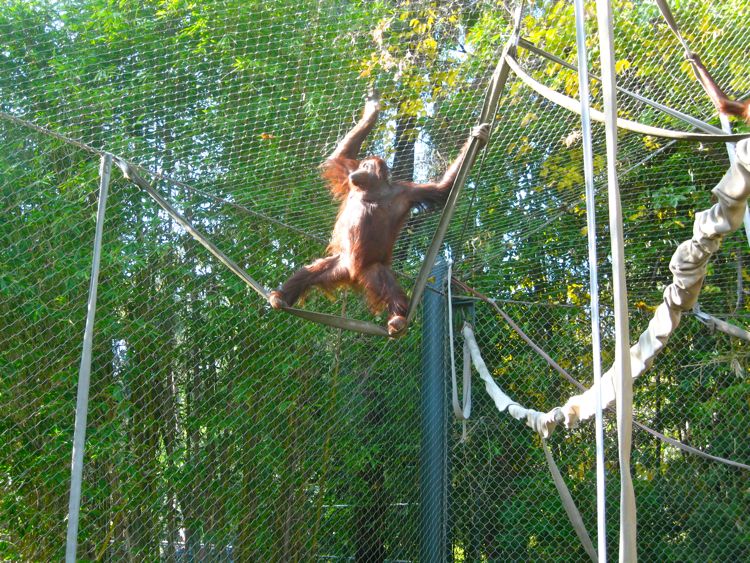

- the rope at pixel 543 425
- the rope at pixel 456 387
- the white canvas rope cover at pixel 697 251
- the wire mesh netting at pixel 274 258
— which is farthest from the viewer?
the rope at pixel 456 387

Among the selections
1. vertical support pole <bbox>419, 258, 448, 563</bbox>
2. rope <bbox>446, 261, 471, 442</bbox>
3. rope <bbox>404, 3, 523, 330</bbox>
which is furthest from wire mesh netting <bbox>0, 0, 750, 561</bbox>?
rope <bbox>404, 3, 523, 330</bbox>

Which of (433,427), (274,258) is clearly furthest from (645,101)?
(433,427)

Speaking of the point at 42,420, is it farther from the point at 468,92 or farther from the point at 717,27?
the point at 717,27

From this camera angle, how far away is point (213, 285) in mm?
4105

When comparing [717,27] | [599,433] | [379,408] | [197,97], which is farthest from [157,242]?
[717,27]

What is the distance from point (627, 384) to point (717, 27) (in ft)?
11.1

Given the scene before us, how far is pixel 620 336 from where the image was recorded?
128cm

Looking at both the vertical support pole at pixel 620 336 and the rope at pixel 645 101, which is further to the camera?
the rope at pixel 645 101

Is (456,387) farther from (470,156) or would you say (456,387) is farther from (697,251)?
(697,251)

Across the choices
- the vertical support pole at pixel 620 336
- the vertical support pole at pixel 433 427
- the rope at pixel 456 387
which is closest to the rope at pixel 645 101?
the vertical support pole at pixel 620 336

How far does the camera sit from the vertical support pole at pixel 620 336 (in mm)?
1267

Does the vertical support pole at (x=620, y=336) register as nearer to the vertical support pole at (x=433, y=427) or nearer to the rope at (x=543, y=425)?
the rope at (x=543, y=425)

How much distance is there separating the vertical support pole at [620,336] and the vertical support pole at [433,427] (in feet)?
10.4

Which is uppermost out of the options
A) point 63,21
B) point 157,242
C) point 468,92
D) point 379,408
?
point 63,21
